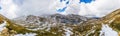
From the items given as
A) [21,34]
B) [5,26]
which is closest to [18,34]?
[21,34]

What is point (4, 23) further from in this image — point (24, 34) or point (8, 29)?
point (24, 34)

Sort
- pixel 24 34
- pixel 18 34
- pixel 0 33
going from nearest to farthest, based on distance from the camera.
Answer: pixel 0 33 → pixel 18 34 → pixel 24 34

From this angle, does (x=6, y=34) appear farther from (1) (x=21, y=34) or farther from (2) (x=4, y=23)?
(1) (x=21, y=34)

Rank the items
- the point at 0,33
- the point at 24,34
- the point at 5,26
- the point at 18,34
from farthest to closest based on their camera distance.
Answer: the point at 24,34, the point at 18,34, the point at 5,26, the point at 0,33

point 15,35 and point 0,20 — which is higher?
point 0,20

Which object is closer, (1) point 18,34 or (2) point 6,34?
(2) point 6,34

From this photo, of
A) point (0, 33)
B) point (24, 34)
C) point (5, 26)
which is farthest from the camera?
point (24, 34)

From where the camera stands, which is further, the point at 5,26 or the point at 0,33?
the point at 5,26

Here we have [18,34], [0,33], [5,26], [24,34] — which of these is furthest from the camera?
[24,34]

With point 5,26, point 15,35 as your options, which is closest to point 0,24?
point 5,26
